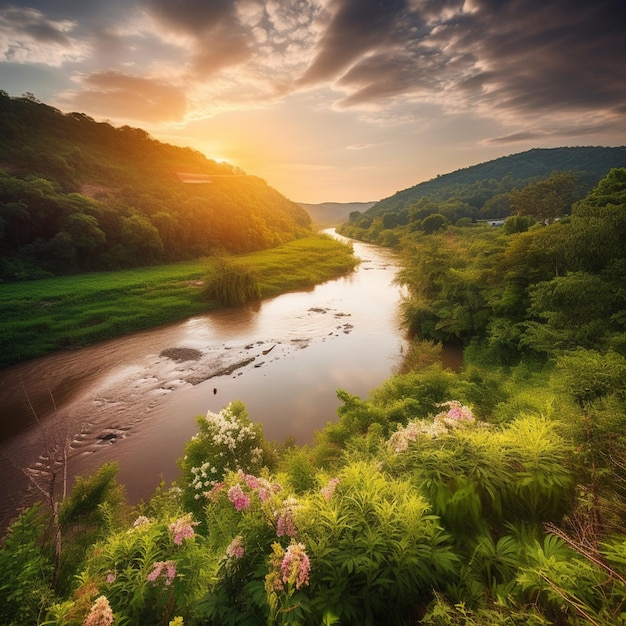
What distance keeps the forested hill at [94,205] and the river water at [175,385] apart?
22.3m

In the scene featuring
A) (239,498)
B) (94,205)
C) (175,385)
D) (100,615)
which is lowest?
(175,385)

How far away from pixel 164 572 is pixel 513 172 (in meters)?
202

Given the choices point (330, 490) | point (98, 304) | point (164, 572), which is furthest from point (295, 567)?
point (98, 304)

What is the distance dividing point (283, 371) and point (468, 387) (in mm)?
12758

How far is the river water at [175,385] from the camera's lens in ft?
46.8

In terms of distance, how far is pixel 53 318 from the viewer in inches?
1046

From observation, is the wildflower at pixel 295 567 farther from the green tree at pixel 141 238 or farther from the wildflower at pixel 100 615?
the green tree at pixel 141 238

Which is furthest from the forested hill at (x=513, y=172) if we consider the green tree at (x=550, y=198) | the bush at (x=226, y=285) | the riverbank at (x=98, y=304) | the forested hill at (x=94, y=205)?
the riverbank at (x=98, y=304)

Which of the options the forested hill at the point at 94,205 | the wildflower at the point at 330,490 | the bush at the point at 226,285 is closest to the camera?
the wildflower at the point at 330,490

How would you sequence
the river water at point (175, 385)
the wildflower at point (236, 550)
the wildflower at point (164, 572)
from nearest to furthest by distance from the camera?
the wildflower at point (236, 550)
the wildflower at point (164, 572)
the river water at point (175, 385)

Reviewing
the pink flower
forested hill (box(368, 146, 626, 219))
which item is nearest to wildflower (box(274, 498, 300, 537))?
the pink flower

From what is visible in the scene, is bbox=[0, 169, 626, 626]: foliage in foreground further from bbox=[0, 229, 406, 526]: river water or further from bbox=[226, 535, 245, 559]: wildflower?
bbox=[0, 229, 406, 526]: river water

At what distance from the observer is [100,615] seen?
3.02 metres

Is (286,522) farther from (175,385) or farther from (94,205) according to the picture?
(94,205)
